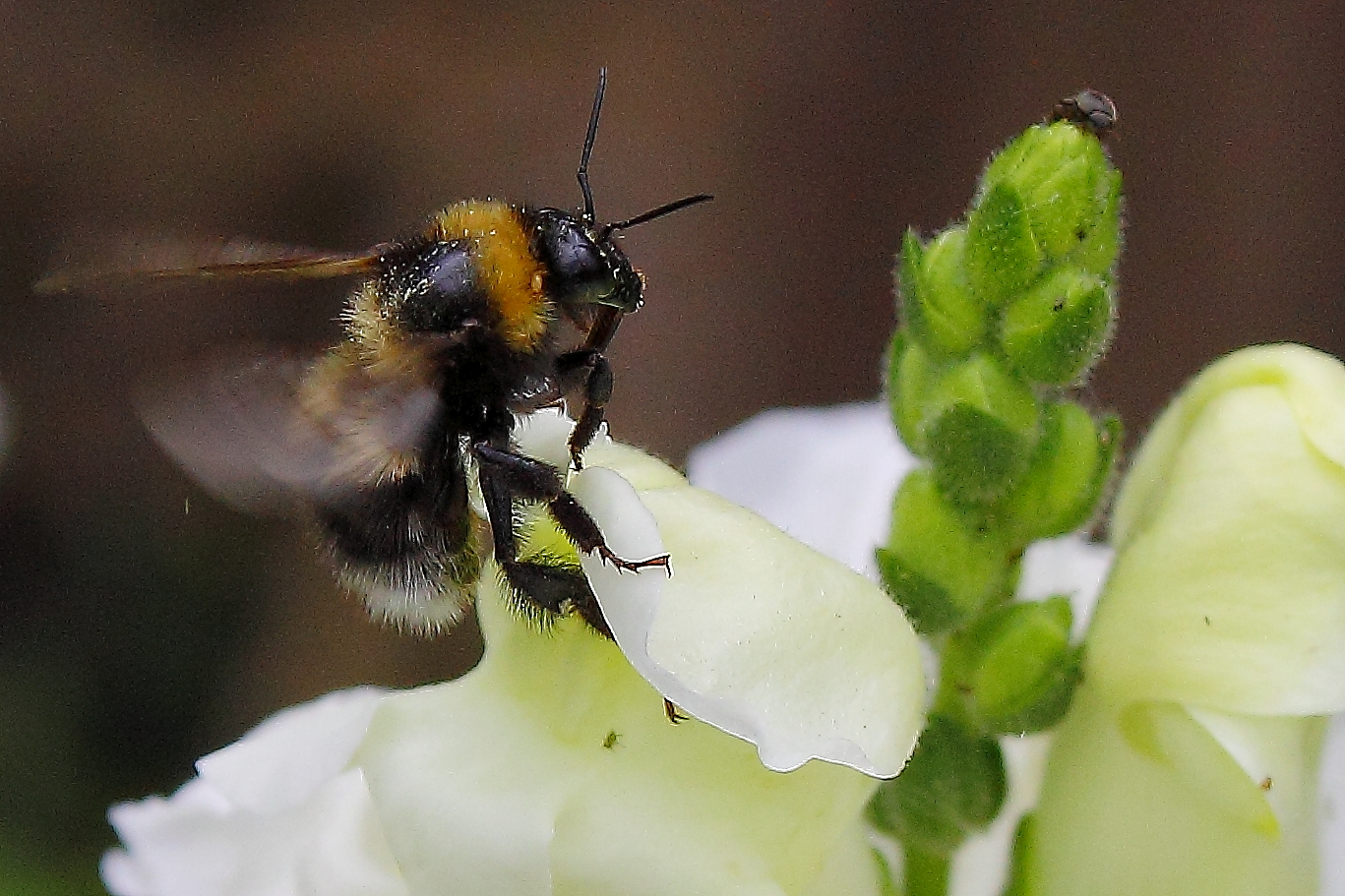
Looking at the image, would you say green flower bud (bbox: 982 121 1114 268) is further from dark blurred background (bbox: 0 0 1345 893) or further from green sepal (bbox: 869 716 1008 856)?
dark blurred background (bbox: 0 0 1345 893)

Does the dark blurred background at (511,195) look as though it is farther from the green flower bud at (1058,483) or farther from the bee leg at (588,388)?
the green flower bud at (1058,483)

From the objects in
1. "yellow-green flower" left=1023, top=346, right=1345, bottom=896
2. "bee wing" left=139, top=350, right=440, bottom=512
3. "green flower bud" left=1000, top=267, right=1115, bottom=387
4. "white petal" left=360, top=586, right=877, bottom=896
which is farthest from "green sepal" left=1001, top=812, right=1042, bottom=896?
"bee wing" left=139, top=350, right=440, bottom=512

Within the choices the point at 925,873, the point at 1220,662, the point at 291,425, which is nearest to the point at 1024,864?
the point at 925,873

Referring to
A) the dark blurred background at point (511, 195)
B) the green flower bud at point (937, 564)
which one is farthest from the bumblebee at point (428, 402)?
the dark blurred background at point (511, 195)

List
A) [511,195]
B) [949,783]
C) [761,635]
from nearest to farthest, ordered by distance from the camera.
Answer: [761,635] → [949,783] → [511,195]

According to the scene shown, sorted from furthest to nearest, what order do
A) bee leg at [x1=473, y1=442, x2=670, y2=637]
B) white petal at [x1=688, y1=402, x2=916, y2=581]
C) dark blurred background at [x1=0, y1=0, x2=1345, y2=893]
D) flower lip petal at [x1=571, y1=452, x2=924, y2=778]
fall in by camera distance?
dark blurred background at [x1=0, y1=0, x2=1345, y2=893]
white petal at [x1=688, y1=402, x2=916, y2=581]
bee leg at [x1=473, y1=442, x2=670, y2=637]
flower lip petal at [x1=571, y1=452, x2=924, y2=778]

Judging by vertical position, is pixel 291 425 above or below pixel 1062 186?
below

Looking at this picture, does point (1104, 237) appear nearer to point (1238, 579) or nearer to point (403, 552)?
point (1238, 579)
